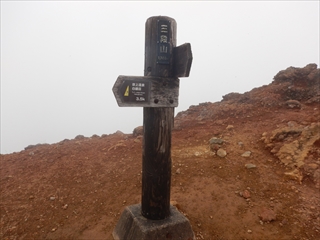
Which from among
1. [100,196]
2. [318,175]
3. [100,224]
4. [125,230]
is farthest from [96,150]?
[318,175]

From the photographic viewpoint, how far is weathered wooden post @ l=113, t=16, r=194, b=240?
7.50ft

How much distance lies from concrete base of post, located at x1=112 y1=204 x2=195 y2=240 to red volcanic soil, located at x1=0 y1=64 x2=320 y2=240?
2.30ft

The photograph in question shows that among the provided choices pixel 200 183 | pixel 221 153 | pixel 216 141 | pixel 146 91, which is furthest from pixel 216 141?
pixel 146 91

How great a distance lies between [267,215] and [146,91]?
2.79 m

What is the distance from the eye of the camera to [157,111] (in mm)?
2488

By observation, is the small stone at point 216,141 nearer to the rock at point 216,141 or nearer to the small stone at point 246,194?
the rock at point 216,141

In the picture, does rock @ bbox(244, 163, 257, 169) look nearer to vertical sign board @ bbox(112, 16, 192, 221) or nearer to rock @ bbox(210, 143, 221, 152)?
rock @ bbox(210, 143, 221, 152)

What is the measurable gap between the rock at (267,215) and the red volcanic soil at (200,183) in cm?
1

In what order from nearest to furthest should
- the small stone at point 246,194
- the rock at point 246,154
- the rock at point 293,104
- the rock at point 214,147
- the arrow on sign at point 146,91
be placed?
the arrow on sign at point 146,91, the small stone at point 246,194, the rock at point 246,154, the rock at point 214,147, the rock at point 293,104

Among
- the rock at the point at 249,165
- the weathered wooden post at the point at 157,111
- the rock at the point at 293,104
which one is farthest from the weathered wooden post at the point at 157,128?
the rock at the point at 293,104

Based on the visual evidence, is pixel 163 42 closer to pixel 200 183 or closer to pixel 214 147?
pixel 200 183

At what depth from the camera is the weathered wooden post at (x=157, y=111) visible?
229 cm

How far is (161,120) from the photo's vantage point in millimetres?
2520

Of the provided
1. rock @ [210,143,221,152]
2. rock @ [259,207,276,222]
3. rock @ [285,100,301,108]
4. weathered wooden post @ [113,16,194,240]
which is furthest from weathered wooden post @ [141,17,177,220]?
rock @ [285,100,301,108]
